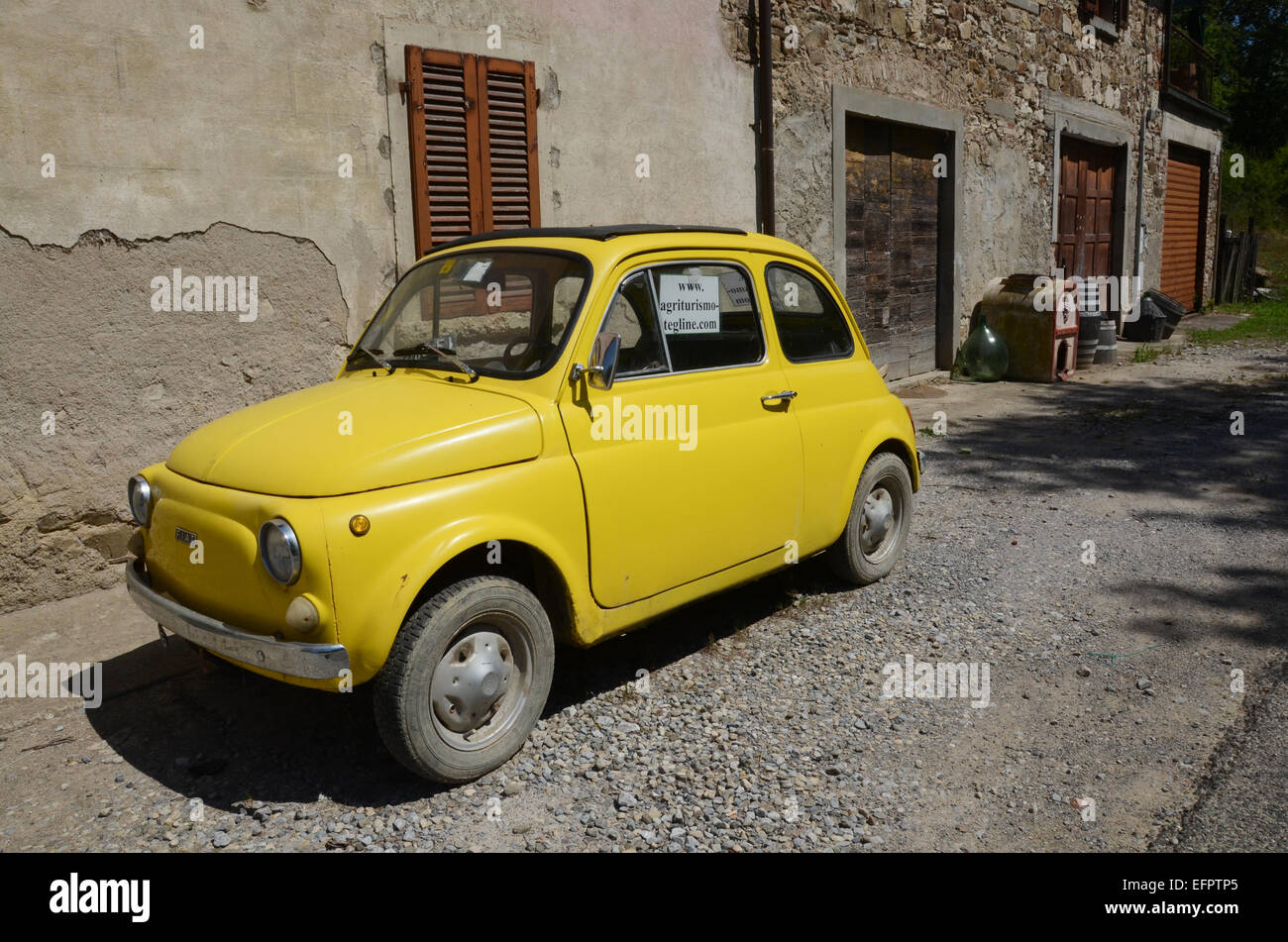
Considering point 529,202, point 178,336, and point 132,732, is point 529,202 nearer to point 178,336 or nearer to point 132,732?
point 178,336

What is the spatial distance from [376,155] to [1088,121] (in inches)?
466

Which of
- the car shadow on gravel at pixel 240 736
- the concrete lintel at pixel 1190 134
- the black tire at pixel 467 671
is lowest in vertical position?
the car shadow on gravel at pixel 240 736

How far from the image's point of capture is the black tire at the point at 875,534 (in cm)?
497

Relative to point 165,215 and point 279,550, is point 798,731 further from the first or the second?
point 165,215

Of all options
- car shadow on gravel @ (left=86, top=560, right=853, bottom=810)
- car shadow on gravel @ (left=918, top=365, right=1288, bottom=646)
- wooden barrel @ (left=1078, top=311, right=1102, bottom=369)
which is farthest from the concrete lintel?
car shadow on gravel @ (left=86, top=560, right=853, bottom=810)

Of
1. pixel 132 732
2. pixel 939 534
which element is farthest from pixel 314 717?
pixel 939 534

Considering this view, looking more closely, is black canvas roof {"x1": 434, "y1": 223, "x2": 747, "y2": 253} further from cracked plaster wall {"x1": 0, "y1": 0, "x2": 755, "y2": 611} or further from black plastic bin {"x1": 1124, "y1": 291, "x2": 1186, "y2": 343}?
black plastic bin {"x1": 1124, "y1": 291, "x2": 1186, "y2": 343}

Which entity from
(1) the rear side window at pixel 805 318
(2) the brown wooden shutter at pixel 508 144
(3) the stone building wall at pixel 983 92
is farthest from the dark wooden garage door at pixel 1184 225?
(1) the rear side window at pixel 805 318

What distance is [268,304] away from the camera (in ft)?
19.1

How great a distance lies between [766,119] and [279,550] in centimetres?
706

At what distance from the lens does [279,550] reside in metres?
3.04

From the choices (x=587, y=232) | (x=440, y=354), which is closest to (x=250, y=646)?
(x=440, y=354)

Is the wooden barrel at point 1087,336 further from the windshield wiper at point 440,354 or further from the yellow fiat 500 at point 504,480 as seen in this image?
the windshield wiper at point 440,354

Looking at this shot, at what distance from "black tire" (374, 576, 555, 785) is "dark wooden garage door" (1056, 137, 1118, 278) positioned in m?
13.3
